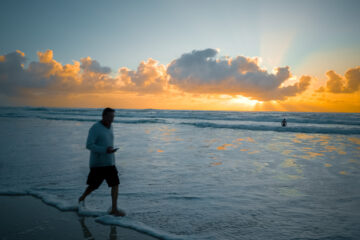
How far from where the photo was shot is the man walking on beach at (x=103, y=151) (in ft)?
13.1

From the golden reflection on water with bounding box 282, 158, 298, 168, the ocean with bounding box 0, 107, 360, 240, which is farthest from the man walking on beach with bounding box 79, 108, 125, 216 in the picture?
the golden reflection on water with bounding box 282, 158, 298, 168

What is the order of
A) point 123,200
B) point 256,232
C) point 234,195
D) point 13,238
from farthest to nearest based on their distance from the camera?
point 234,195 < point 123,200 < point 256,232 < point 13,238

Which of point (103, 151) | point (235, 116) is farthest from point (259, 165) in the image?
point (235, 116)

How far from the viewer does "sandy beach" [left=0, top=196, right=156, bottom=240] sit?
12.0 feet

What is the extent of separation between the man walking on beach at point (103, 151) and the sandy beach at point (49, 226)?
536mm

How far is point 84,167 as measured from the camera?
8.08 m

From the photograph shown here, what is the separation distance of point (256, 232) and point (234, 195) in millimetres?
1705

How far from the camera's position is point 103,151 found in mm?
3949

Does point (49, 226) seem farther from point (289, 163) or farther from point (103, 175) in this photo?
point (289, 163)

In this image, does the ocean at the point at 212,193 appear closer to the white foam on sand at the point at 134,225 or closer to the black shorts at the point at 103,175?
the white foam on sand at the point at 134,225

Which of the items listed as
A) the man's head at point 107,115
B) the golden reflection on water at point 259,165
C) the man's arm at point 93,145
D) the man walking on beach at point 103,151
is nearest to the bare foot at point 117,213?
the man walking on beach at point 103,151

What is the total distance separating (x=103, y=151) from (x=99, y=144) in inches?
7.6

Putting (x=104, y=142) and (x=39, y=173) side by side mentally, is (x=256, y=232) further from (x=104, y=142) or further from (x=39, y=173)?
(x=39, y=173)

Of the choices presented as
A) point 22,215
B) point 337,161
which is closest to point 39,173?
point 22,215
